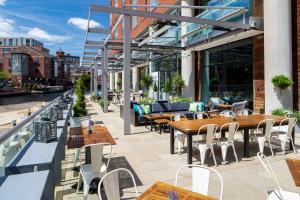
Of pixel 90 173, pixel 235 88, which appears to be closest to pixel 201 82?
pixel 235 88

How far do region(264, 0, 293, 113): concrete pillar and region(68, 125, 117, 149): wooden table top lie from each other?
7.64m

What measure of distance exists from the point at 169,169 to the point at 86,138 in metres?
1.93

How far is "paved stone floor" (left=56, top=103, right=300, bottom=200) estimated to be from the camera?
4.39 metres

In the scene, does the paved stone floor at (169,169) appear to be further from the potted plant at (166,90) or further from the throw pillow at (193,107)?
the potted plant at (166,90)

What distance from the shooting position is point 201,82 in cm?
1808

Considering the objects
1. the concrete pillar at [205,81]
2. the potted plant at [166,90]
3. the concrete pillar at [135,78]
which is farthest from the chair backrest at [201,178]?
the concrete pillar at [135,78]

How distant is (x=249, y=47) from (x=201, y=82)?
17.8 ft

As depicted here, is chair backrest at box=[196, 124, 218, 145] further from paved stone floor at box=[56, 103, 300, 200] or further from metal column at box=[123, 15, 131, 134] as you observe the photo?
metal column at box=[123, 15, 131, 134]

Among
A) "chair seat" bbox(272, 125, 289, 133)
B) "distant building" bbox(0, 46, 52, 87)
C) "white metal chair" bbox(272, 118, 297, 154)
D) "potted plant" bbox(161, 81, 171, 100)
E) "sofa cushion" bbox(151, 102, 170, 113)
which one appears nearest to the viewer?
"white metal chair" bbox(272, 118, 297, 154)

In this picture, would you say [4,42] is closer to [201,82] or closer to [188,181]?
[201,82]

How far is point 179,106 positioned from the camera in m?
12.3

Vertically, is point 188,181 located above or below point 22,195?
below

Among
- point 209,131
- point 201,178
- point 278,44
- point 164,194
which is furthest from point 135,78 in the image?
point 164,194

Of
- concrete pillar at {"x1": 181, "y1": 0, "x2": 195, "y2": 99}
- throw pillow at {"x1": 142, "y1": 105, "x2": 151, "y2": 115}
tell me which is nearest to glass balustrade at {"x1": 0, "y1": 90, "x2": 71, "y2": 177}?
throw pillow at {"x1": 142, "y1": 105, "x2": 151, "y2": 115}
